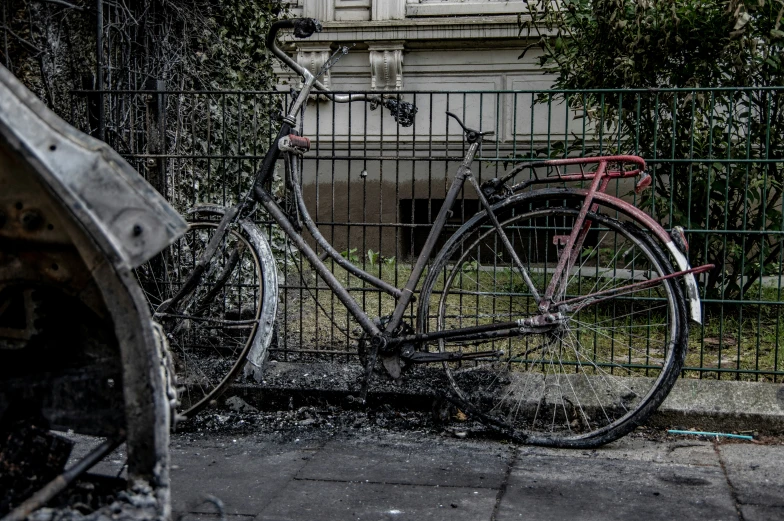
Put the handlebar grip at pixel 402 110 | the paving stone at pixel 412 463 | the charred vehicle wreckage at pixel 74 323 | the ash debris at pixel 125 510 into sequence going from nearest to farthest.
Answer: the charred vehicle wreckage at pixel 74 323
the ash debris at pixel 125 510
the paving stone at pixel 412 463
the handlebar grip at pixel 402 110

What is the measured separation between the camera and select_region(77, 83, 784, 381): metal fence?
521 centimetres

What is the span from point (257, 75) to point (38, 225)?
482 cm

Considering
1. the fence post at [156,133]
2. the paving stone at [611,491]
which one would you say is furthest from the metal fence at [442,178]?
the paving stone at [611,491]

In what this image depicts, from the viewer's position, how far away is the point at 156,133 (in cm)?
574

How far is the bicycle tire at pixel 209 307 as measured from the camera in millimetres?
4711

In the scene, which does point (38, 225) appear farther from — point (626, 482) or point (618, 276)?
point (618, 276)

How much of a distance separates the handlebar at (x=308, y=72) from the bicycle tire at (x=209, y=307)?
2.69 ft

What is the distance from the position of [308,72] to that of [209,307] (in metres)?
1.44

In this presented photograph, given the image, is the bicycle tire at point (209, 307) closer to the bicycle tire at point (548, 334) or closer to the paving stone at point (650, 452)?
the bicycle tire at point (548, 334)

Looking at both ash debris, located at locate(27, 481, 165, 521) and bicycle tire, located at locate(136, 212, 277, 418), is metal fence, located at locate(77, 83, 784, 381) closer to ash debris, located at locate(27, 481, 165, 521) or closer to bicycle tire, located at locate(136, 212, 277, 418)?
bicycle tire, located at locate(136, 212, 277, 418)

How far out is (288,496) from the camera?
3.90 meters

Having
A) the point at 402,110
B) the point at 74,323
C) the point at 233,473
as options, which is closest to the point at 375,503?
the point at 233,473

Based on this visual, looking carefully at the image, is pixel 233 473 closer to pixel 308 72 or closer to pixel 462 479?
pixel 462 479

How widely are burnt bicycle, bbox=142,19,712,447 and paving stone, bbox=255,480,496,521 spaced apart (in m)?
0.79
